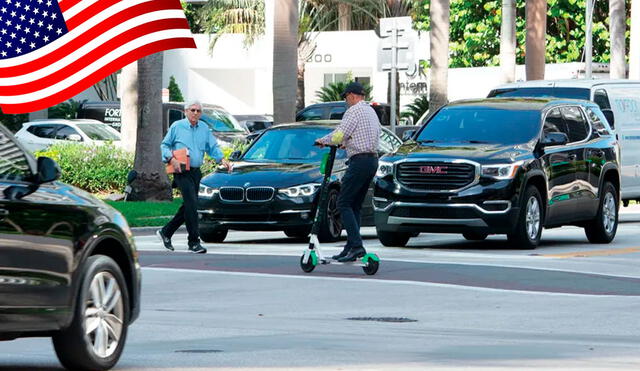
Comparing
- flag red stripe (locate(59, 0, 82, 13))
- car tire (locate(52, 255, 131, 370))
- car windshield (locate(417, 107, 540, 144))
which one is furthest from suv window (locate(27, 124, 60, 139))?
car tire (locate(52, 255, 131, 370))

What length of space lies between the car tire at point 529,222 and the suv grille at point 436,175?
2.68ft

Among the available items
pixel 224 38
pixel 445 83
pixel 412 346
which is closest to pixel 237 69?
pixel 224 38

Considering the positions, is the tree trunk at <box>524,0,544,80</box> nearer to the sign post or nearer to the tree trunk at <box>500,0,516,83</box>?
the tree trunk at <box>500,0,516,83</box>

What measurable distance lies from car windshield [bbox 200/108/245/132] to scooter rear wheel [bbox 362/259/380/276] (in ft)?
84.5

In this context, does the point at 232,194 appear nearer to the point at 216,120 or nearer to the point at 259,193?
the point at 259,193

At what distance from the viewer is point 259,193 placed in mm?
21422

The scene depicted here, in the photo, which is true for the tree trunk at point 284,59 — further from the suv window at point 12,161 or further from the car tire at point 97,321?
the suv window at point 12,161

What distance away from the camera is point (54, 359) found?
10.2 meters

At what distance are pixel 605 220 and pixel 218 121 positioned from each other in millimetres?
21315

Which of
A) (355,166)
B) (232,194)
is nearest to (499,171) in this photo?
(232,194)

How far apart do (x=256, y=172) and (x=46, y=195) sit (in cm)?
1270

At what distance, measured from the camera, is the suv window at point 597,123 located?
2284 cm

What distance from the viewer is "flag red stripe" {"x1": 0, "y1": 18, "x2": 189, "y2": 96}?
21.2 m
